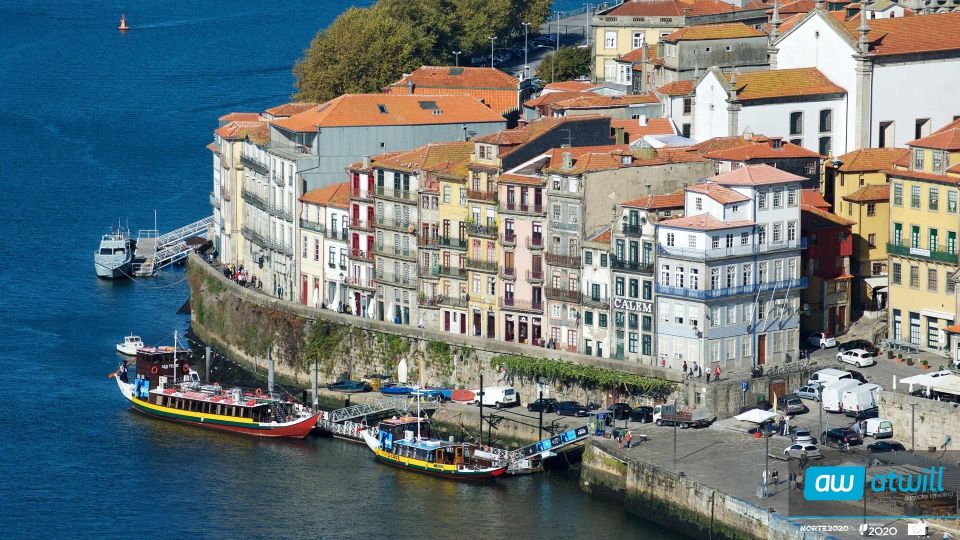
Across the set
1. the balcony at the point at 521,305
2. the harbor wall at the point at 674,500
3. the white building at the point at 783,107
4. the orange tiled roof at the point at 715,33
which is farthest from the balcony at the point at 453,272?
the orange tiled roof at the point at 715,33

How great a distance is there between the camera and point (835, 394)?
13112cm

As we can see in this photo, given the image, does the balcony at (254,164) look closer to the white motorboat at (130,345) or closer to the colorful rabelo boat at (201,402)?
the white motorboat at (130,345)

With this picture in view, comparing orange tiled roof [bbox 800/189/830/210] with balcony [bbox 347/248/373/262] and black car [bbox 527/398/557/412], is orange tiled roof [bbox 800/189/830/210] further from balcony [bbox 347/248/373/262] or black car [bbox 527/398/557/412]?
balcony [bbox 347/248/373/262]

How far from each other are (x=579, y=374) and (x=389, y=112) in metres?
31.1

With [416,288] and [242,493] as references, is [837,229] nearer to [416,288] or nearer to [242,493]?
[416,288]

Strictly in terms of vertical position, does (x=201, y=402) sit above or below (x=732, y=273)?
below

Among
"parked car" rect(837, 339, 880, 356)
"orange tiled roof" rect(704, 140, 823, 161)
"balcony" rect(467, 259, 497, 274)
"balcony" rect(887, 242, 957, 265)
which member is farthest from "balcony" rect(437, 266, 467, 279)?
"balcony" rect(887, 242, 957, 265)

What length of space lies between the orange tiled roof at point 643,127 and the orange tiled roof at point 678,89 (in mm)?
2425

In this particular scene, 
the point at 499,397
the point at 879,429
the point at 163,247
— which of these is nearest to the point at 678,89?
the point at 499,397

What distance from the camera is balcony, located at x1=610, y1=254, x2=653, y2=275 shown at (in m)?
135

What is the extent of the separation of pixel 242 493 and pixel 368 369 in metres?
19.0

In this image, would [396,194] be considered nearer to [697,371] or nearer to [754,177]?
[754,177]

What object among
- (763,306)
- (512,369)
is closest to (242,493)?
(512,369)

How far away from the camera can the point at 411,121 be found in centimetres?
16075
